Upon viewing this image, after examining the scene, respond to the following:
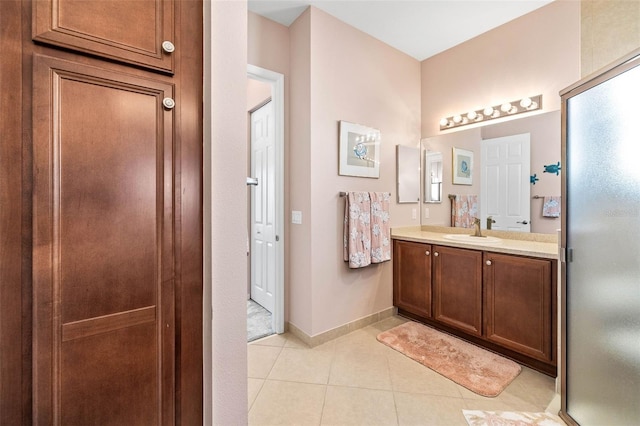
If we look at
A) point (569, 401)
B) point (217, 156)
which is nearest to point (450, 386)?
point (569, 401)

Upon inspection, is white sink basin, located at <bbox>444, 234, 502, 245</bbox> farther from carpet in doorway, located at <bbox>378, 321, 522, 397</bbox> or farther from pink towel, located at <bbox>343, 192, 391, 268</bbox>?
carpet in doorway, located at <bbox>378, 321, 522, 397</bbox>

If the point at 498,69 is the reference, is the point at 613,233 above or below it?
below

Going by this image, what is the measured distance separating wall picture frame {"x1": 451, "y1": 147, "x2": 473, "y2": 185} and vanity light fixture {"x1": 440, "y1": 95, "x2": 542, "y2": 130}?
278 millimetres

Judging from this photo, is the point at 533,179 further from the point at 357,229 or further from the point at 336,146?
the point at 336,146

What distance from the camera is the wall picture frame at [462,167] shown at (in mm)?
2922

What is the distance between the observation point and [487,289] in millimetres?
2271

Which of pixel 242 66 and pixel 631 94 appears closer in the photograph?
pixel 242 66

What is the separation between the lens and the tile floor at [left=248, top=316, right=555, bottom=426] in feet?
5.32

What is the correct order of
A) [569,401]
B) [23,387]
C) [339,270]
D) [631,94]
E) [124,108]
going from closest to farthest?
[23,387] < [124,108] < [631,94] < [569,401] < [339,270]

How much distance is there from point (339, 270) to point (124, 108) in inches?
82.1

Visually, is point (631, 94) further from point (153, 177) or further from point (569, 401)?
point (153, 177)

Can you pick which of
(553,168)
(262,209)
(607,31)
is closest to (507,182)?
(553,168)

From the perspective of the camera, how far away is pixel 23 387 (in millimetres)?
731

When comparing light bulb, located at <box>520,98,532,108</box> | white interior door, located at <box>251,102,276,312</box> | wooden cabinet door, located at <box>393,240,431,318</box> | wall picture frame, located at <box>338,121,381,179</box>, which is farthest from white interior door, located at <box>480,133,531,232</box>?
white interior door, located at <box>251,102,276,312</box>
